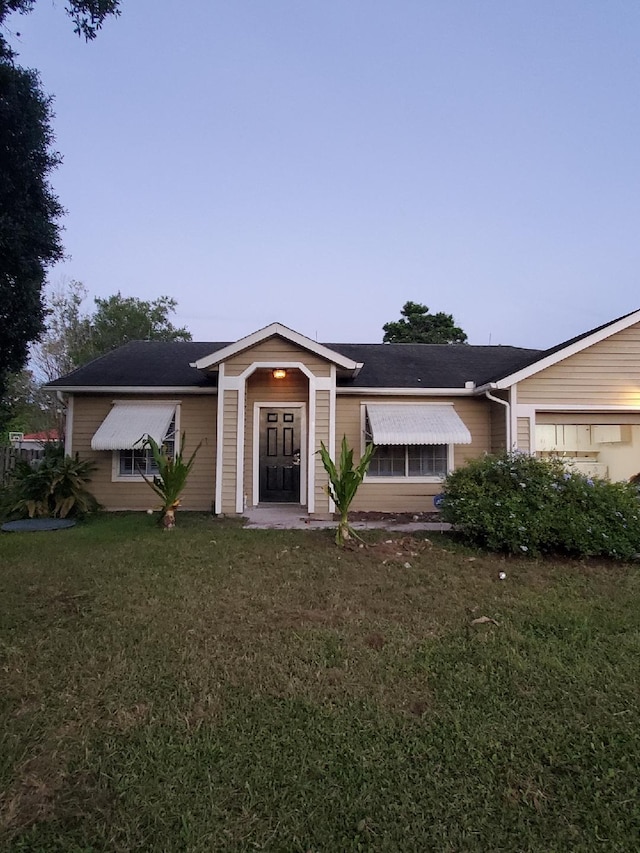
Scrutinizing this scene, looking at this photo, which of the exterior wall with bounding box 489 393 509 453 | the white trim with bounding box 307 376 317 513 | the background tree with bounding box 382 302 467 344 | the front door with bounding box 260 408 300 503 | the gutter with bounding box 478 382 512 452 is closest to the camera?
the white trim with bounding box 307 376 317 513

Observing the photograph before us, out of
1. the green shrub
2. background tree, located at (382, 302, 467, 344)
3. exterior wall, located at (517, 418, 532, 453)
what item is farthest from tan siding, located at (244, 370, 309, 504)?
background tree, located at (382, 302, 467, 344)

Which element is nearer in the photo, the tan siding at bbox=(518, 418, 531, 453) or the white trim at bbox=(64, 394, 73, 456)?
the tan siding at bbox=(518, 418, 531, 453)

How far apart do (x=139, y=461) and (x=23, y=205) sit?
5.98m

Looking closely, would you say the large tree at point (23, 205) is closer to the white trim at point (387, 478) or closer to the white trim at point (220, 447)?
the white trim at point (220, 447)

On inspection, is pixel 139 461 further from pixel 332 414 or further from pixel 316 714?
pixel 316 714

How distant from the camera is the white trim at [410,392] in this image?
36.7 ft

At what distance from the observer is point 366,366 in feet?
41.4

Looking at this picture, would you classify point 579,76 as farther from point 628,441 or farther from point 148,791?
point 148,791

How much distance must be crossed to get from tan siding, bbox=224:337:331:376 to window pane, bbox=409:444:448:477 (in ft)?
10.4

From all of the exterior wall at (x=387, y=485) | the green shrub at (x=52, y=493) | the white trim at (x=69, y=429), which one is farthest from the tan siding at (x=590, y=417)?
the white trim at (x=69, y=429)

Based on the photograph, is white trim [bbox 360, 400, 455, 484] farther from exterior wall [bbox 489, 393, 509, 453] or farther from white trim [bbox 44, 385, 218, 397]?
white trim [bbox 44, 385, 218, 397]

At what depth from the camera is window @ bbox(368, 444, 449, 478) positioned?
37.8ft

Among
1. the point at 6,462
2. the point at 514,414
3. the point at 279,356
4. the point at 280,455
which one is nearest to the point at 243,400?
the point at 279,356

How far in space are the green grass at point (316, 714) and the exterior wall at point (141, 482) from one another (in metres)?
5.41
